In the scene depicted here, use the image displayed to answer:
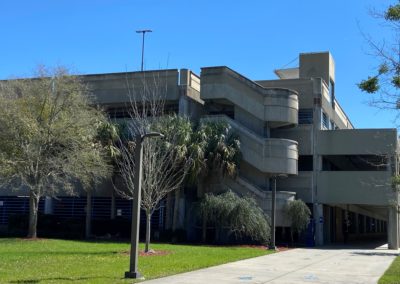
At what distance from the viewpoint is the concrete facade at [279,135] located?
3225 centimetres

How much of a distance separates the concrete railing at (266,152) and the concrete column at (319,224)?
3040 millimetres

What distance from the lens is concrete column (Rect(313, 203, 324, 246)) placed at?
33.1 metres

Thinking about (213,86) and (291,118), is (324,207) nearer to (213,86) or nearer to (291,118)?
(291,118)

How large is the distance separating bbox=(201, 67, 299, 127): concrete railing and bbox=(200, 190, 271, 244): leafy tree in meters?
5.86

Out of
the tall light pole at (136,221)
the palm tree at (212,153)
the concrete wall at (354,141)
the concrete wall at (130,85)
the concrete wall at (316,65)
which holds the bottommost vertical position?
the tall light pole at (136,221)

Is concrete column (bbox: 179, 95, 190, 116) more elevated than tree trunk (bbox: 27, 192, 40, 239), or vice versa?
concrete column (bbox: 179, 95, 190, 116)

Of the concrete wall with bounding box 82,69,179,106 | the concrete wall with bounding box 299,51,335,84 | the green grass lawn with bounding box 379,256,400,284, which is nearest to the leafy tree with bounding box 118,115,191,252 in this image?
the concrete wall with bounding box 82,69,179,106

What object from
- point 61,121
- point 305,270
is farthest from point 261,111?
point 305,270

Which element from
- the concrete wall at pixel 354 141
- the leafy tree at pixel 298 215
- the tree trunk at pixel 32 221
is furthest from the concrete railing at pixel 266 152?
the tree trunk at pixel 32 221

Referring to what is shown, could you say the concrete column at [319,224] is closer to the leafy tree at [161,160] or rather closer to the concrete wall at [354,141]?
the concrete wall at [354,141]

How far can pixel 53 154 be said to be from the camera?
28344mm

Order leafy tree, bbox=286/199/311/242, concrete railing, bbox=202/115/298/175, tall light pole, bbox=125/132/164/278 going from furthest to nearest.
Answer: concrete railing, bbox=202/115/298/175 → leafy tree, bbox=286/199/311/242 → tall light pole, bbox=125/132/164/278

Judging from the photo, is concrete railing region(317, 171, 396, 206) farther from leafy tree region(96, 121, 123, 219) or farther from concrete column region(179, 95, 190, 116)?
leafy tree region(96, 121, 123, 219)

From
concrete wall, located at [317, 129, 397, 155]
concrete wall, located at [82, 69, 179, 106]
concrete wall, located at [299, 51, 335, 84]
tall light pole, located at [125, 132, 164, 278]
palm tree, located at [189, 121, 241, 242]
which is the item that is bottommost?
tall light pole, located at [125, 132, 164, 278]
